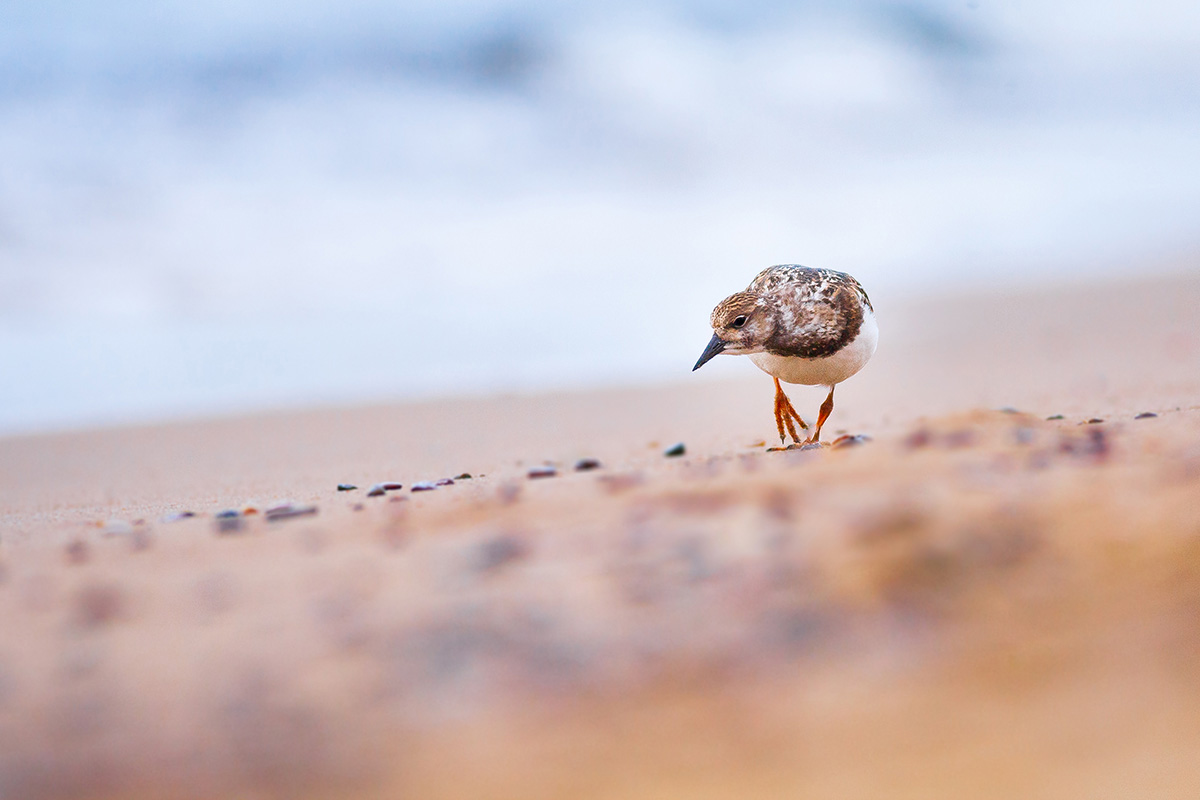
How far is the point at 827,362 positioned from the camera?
463 centimetres

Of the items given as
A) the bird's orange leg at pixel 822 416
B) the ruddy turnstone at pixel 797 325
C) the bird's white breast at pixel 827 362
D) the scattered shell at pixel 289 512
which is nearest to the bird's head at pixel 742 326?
the ruddy turnstone at pixel 797 325

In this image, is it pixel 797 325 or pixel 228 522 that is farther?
pixel 797 325

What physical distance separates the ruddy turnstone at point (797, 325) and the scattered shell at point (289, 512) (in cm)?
179

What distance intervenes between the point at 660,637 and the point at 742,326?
8.34ft

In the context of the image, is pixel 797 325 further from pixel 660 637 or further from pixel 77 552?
pixel 77 552

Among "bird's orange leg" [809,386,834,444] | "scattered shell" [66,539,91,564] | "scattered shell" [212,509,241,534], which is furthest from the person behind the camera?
"bird's orange leg" [809,386,834,444]

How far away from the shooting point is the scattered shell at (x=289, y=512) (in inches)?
141

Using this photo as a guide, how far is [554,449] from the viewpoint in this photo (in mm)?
6234

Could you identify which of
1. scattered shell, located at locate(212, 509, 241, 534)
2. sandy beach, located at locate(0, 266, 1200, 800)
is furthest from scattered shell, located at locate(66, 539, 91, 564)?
scattered shell, located at locate(212, 509, 241, 534)

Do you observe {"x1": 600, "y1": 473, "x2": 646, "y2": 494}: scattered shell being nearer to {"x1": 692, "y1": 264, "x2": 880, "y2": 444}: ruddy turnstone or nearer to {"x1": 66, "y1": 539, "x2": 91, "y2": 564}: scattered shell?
{"x1": 692, "y1": 264, "x2": 880, "y2": 444}: ruddy turnstone

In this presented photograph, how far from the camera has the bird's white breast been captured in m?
4.62

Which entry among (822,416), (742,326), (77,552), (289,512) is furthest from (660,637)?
(822,416)

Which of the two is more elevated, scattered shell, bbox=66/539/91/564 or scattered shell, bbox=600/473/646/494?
scattered shell, bbox=600/473/646/494

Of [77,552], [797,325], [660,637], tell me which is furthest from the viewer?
[797,325]
